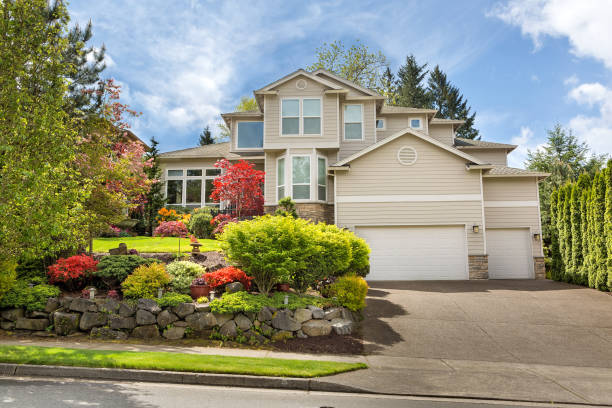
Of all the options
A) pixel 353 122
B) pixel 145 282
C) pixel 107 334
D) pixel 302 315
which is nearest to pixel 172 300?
pixel 145 282

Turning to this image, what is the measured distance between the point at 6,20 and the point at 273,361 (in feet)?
25.4

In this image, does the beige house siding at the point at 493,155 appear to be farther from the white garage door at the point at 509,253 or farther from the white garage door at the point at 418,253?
the white garage door at the point at 418,253

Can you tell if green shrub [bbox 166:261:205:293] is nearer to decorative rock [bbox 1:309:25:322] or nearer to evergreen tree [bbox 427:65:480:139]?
decorative rock [bbox 1:309:25:322]

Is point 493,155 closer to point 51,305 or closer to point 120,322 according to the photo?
point 120,322

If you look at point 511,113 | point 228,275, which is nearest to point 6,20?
point 228,275

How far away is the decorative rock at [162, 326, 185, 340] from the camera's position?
7.75m

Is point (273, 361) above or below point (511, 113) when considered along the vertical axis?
below

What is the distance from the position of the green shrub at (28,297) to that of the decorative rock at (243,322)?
4225 mm

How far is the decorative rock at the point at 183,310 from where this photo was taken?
7.89 metres

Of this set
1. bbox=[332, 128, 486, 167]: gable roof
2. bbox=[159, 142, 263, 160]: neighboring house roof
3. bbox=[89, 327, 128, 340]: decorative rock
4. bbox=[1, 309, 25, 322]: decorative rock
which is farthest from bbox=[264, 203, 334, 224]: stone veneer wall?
bbox=[1, 309, 25, 322]: decorative rock

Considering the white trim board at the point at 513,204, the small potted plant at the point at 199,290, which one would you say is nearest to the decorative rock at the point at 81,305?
the small potted plant at the point at 199,290

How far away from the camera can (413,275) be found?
14.5 meters

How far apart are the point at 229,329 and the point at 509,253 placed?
42.7ft

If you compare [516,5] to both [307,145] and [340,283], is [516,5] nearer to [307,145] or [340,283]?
[307,145]
